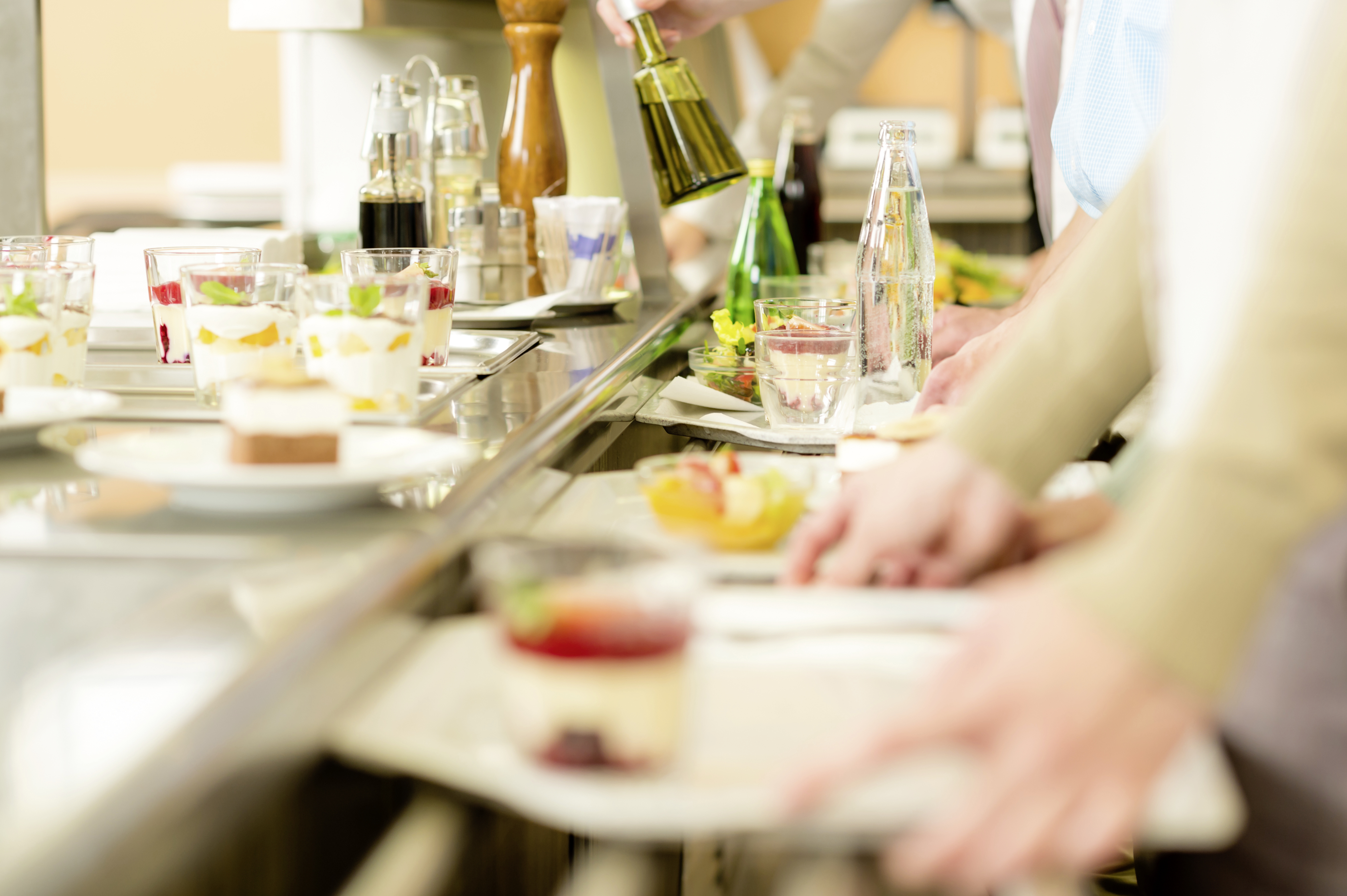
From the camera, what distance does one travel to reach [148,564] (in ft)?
2.35

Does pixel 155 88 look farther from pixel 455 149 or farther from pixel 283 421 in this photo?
pixel 283 421

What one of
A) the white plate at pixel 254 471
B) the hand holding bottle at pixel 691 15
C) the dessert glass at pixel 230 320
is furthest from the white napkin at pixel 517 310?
the white plate at pixel 254 471

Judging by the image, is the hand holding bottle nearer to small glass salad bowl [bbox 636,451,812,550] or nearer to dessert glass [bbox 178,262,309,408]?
dessert glass [bbox 178,262,309,408]

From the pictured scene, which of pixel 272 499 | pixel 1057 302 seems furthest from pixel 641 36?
pixel 272 499

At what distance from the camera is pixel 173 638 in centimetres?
61

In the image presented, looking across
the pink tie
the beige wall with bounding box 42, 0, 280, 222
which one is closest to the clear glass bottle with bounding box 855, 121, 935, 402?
the pink tie

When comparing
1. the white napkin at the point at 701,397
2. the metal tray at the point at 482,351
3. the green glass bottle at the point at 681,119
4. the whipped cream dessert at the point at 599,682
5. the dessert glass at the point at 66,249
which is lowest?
the whipped cream dessert at the point at 599,682

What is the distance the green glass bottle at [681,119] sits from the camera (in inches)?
69.9

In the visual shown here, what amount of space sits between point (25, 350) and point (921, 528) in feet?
2.26

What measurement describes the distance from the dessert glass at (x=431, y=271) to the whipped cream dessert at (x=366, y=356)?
25cm

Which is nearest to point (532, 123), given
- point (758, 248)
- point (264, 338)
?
point (758, 248)

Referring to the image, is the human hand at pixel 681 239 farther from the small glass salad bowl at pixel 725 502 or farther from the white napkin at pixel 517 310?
the small glass salad bowl at pixel 725 502

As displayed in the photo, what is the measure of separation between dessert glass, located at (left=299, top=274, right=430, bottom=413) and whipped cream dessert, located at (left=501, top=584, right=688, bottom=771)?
0.49 metres

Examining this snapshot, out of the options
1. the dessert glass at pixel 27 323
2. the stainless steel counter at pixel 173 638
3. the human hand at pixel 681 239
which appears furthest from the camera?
the human hand at pixel 681 239
